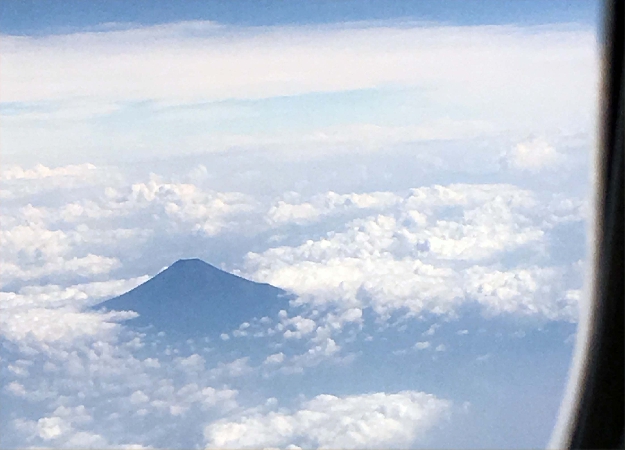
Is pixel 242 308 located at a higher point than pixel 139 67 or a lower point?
lower

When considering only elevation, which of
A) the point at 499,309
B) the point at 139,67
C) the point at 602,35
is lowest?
the point at 499,309

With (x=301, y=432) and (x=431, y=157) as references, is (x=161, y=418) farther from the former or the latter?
(x=431, y=157)

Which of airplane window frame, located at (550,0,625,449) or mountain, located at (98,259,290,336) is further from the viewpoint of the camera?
mountain, located at (98,259,290,336)

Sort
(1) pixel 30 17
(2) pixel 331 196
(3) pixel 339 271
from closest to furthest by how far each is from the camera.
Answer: (1) pixel 30 17
(3) pixel 339 271
(2) pixel 331 196

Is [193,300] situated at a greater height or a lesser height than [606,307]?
greater

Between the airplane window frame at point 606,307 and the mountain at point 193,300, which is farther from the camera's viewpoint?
the mountain at point 193,300

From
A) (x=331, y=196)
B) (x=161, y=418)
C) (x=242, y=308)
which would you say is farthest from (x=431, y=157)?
(x=161, y=418)

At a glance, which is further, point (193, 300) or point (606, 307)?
point (193, 300)

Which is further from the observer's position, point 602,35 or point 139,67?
point 139,67
